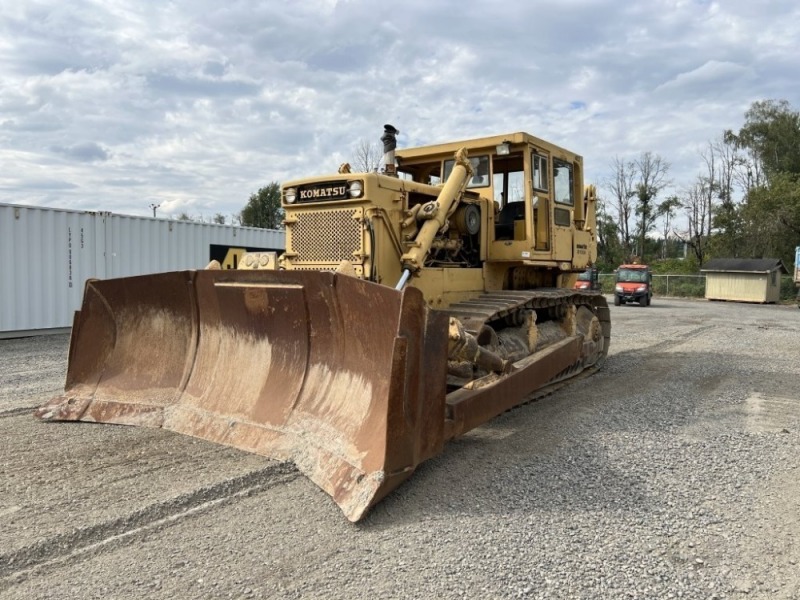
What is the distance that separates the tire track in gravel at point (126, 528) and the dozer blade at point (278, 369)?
29 cm

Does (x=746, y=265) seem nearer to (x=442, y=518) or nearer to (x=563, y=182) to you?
(x=563, y=182)

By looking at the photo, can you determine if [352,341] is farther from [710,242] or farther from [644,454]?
[710,242]

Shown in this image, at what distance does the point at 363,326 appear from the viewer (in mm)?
4137

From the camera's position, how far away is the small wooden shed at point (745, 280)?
31438 millimetres

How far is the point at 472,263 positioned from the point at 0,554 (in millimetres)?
5086

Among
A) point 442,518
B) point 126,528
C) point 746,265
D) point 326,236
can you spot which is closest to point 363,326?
point 442,518

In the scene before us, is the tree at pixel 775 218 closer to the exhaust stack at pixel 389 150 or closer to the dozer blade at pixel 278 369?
the exhaust stack at pixel 389 150

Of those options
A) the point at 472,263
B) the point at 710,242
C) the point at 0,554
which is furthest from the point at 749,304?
the point at 0,554

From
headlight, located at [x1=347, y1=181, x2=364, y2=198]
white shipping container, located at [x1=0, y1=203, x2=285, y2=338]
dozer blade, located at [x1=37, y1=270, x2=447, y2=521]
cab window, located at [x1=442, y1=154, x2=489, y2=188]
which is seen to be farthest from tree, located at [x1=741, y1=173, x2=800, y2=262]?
dozer blade, located at [x1=37, y1=270, x2=447, y2=521]

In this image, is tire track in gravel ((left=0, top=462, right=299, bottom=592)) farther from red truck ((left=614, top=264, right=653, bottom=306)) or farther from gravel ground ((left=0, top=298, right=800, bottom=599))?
red truck ((left=614, top=264, right=653, bottom=306))

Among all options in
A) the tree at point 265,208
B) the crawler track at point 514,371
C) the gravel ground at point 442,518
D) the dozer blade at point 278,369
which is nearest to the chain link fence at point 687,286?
the tree at point 265,208

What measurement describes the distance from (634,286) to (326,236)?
25.5 meters

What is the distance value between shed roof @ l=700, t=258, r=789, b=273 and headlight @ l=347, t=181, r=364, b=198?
104 ft

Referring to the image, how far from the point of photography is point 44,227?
41.6 feet
